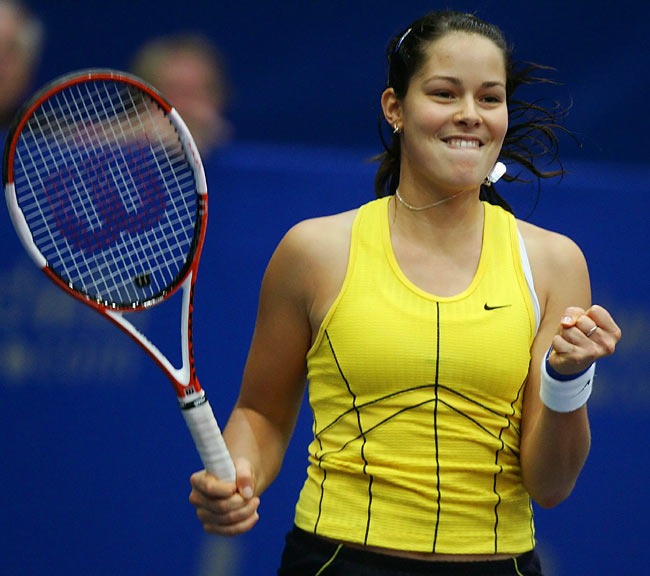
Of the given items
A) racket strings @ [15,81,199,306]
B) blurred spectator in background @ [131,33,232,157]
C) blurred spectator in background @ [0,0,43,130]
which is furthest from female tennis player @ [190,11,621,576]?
blurred spectator in background @ [0,0,43,130]

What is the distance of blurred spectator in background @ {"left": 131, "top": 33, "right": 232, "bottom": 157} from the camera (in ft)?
11.1

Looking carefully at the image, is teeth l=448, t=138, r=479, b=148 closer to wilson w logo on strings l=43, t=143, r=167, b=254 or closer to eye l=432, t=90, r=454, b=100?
eye l=432, t=90, r=454, b=100

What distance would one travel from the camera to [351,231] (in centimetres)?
210

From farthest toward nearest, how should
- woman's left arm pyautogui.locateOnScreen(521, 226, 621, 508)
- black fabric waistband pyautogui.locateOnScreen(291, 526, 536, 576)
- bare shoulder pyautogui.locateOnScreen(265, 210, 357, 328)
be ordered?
bare shoulder pyautogui.locateOnScreen(265, 210, 357, 328)
black fabric waistband pyautogui.locateOnScreen(291, 526, 536, 576)
woman's left arm pyautogui.locateOnScreen(521, 226, 621, 508)

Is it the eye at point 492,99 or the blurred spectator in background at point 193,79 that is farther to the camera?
the blurred spectator in background at point 193,79

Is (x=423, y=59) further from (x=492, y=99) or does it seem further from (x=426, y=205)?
(x=426, y=205)

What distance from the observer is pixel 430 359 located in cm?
195

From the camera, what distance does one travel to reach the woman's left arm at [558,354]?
1.78 metres

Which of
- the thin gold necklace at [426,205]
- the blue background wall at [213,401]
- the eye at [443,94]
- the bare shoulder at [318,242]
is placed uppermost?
the eye at [443,94]

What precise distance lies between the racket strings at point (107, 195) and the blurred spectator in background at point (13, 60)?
121 millimetres

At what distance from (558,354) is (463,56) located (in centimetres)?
59

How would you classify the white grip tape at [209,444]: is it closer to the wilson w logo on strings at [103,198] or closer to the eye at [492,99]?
the wilson w logo on strings at [103,198]

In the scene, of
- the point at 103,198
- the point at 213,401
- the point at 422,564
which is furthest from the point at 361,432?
the point at 213,401

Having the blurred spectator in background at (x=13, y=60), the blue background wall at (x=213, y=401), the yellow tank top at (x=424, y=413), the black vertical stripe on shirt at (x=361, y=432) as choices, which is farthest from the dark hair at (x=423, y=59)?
the blurred spectator in background at (x=13, y=60)
